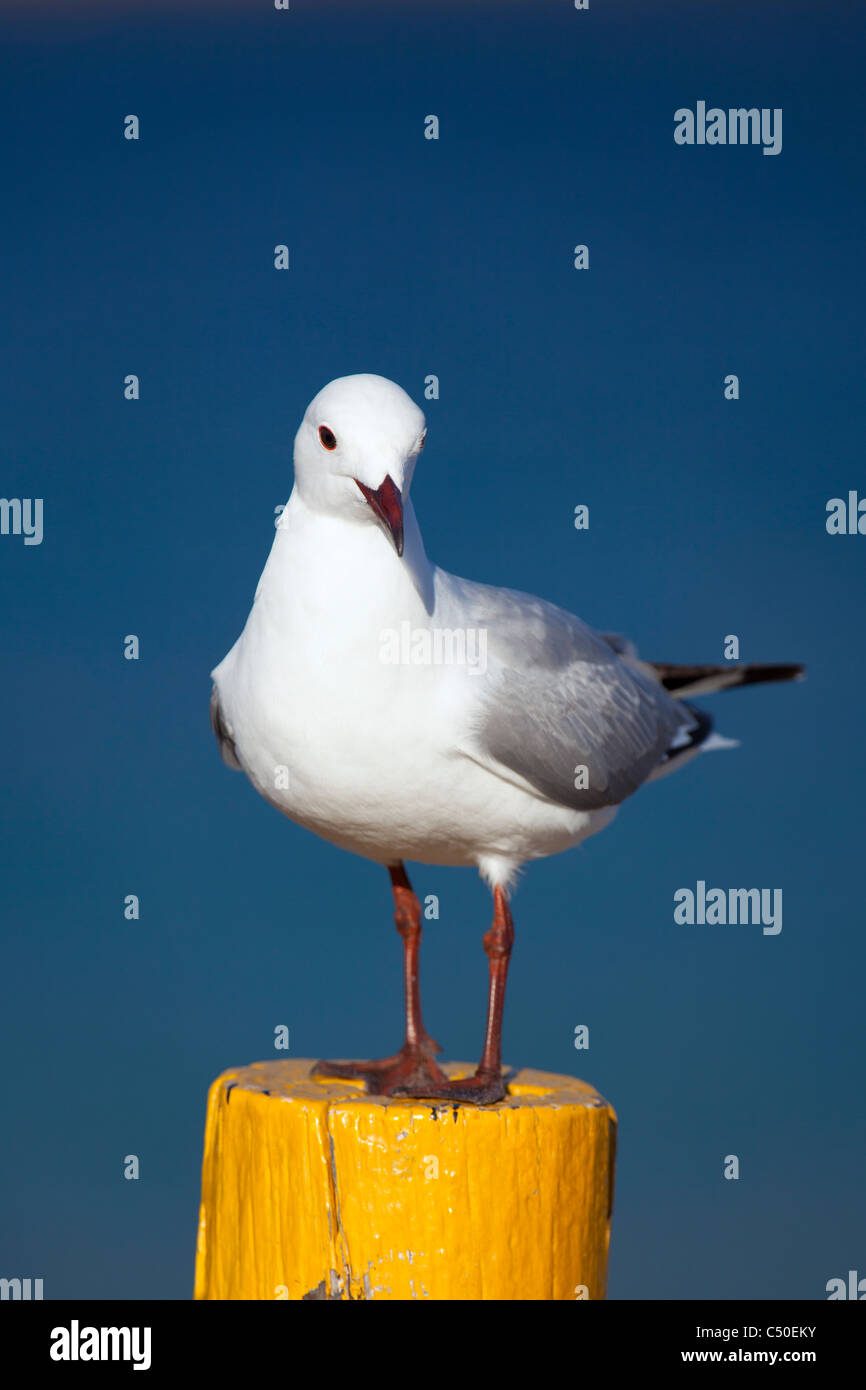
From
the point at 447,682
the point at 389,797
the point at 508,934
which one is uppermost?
the point at 447,682

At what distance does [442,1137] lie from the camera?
12.5ft

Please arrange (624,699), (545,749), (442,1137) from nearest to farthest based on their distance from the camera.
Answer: (442,1137) → (545,749) → (624,699)

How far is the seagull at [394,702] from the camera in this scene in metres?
4.05

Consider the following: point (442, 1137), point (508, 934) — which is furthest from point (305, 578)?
point (442, 1137)

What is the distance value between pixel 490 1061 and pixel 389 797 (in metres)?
0.78

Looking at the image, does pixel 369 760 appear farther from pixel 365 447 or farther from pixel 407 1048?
pixel 407 1048

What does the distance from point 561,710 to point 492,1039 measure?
2.99ft

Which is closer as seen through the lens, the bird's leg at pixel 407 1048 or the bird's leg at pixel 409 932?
the bird's leg at pixel 407 1048

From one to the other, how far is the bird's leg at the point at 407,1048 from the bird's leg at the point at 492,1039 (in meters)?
0.05

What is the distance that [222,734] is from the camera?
472 centimetres

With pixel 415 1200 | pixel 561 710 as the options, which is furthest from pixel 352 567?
pixel 415 1200

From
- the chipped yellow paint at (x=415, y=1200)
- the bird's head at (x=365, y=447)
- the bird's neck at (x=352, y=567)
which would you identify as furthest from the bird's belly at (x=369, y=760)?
the chipped yellow paint at (x=415, y=1200)

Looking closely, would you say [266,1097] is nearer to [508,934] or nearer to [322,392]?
[508,934]

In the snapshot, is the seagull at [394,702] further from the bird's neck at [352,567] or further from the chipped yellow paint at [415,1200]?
the chipped yellow paint at [415,1200]
